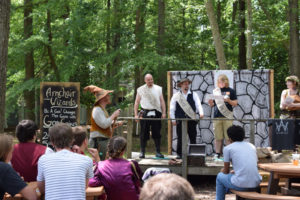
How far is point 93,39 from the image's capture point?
16.4 m

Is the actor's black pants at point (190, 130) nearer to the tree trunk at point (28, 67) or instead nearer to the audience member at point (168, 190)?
the audience member at point (168, 190)

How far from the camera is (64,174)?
352 centimetres

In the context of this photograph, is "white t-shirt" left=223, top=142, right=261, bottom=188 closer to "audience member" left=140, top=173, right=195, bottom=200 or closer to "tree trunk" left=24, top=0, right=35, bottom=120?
"audience member" left=140, top=173, right=195, bottom=200

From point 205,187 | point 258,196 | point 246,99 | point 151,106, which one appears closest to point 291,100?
point 246,99

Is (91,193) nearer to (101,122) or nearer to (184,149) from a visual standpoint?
(101,122)

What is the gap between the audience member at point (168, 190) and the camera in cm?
166

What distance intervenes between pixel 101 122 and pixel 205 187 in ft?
10.4

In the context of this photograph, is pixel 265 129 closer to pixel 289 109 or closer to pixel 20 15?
pixel 289 109

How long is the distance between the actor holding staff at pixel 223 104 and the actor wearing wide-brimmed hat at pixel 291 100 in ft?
3.14

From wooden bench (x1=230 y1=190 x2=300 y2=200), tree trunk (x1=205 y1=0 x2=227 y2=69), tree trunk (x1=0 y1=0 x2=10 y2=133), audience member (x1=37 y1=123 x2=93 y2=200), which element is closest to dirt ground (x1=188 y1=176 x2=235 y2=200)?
wooden bench (x1=230 y1=190 x2=300 y2=200)

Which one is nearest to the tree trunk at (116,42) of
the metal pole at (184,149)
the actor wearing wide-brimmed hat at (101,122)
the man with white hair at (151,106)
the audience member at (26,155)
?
the man with white hair at (151,106)

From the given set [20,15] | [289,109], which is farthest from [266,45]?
[20,15]

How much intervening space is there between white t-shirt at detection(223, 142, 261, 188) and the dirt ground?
2.52 metres

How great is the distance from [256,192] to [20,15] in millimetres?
17832
